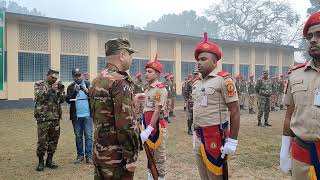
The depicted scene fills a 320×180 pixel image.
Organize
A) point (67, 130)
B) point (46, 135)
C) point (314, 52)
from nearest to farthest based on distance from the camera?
point (314, 52) < point (46, 135) < point (67, 130)

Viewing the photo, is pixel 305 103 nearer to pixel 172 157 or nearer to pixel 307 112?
pixel 307 112

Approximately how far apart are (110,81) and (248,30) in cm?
5485

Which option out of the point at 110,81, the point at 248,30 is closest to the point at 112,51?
the point at 110,81

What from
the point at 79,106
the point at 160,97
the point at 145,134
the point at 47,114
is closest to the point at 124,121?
the point at 145,134

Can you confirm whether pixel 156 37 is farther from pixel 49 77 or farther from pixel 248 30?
pixel 248 30

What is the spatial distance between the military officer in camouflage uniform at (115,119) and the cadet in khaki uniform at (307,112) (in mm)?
1467

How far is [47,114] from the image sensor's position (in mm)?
7148

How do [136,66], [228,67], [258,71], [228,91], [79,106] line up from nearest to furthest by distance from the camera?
[228,91]
[79,106]
[136,66]
[228,67]
[258,71]

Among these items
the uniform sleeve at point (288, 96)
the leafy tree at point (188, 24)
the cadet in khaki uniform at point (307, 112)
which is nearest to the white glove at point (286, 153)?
the cadet in khaki uniform at point (307, 112)

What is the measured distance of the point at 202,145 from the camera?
158 inches

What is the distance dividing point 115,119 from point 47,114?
170 inches

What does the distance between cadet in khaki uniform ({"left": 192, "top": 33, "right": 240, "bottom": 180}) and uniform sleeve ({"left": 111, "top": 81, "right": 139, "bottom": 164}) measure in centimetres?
101

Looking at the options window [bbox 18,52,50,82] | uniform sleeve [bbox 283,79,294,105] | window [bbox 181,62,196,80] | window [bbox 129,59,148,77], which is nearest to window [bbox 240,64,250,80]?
window [bbox 181,62,196,80]

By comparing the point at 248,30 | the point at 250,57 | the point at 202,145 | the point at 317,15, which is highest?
the point at 248,30
